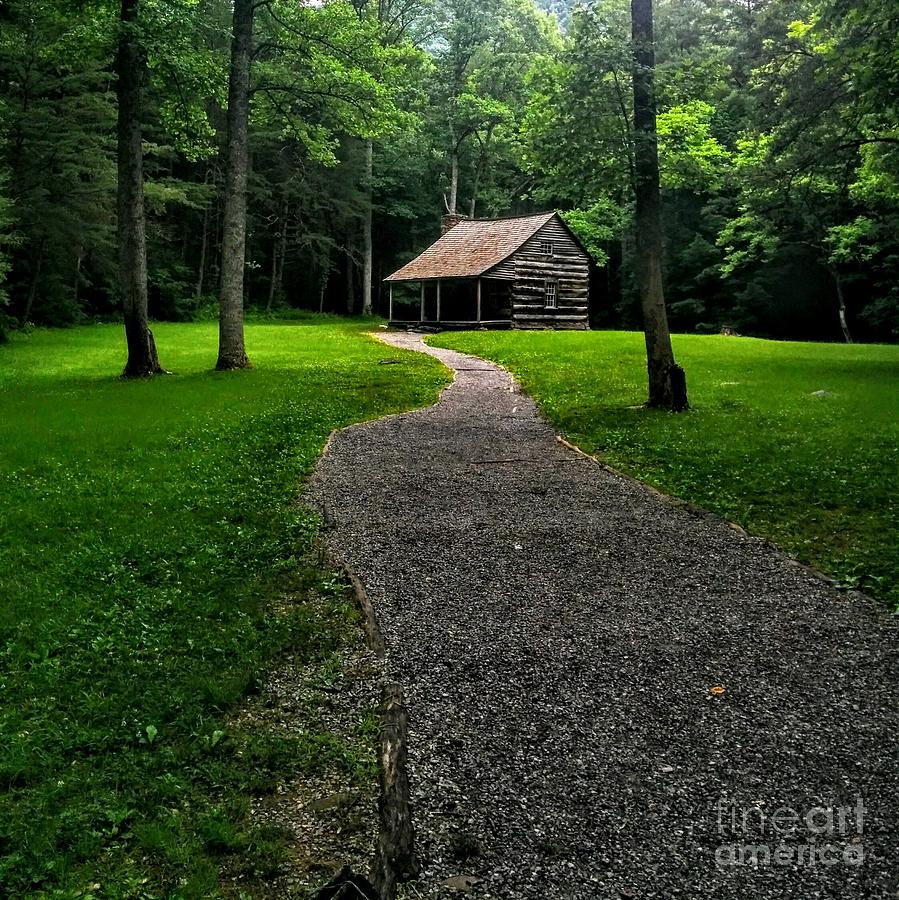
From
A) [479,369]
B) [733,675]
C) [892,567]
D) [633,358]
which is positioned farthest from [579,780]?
[633,358]

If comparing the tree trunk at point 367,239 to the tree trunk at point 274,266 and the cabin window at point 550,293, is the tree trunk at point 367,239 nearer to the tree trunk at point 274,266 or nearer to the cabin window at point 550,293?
the tree trunk at point 274,266

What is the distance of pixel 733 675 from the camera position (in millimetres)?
4883

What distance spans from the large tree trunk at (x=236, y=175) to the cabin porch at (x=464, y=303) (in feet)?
59.7

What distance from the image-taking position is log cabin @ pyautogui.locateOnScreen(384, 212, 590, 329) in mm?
37250

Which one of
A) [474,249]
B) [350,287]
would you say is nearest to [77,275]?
[474,249]

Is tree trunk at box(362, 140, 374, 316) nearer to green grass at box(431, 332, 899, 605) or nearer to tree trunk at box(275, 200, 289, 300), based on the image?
tree trunk at box(275, 200, 289, 300)

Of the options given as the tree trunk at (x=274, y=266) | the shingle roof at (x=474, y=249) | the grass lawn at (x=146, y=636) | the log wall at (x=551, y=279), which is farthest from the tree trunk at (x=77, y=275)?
the grass lawn at (x=146, y=636)

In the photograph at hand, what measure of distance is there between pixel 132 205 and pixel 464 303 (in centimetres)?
2361

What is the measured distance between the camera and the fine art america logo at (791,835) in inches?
128

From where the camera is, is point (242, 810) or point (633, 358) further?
point (633, 358)

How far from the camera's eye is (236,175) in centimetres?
1925

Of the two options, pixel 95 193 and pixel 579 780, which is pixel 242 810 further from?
pixel 95 193

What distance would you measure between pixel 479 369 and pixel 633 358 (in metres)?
4.92

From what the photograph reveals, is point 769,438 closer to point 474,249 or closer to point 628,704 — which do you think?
point 628,704
